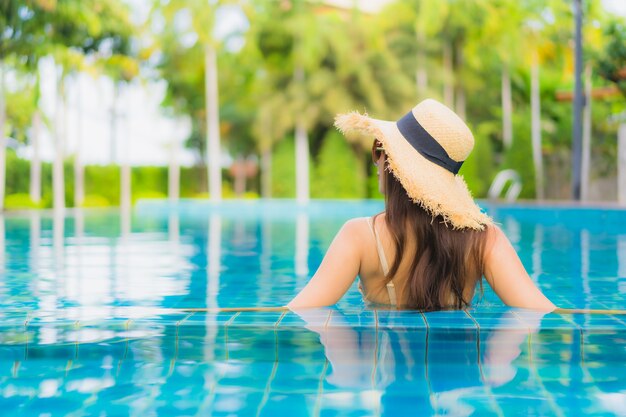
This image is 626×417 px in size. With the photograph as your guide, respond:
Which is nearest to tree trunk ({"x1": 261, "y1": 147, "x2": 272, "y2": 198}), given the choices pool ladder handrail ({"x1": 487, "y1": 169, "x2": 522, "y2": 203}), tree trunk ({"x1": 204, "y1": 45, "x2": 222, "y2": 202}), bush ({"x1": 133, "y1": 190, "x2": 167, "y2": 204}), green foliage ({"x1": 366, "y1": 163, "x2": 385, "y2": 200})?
tree trunk ({"x1": 204, "y1": 45, "x2": 222, "y2": 202})

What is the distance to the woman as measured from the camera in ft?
11.2

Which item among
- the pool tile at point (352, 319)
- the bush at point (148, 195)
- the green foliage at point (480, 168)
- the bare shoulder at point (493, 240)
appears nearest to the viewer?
the bare shoulder at point (493, 240)

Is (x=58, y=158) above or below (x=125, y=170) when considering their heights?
above

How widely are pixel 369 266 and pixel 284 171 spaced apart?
96.2 feet

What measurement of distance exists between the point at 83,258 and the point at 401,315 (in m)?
6.47

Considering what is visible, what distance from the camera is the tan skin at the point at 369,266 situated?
135 inches

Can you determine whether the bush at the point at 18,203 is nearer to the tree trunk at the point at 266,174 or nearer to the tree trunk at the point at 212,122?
the tree trunk at the point at 212,122

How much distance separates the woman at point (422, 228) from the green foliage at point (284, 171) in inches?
1151

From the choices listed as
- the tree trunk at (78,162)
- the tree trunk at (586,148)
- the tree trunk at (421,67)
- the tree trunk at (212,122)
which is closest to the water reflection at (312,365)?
the tree trunk at (586,148)

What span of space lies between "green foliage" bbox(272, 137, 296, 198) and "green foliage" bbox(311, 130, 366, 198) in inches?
38.7

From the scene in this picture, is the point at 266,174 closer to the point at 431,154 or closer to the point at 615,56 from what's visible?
the point at 615,56

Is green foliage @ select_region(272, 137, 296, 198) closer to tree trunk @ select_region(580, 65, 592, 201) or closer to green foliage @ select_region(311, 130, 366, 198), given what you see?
green foliage @ select_region(311, 130, 366, 198)

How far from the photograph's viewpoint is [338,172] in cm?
3219

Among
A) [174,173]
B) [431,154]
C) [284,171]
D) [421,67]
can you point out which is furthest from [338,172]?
[431,154]
